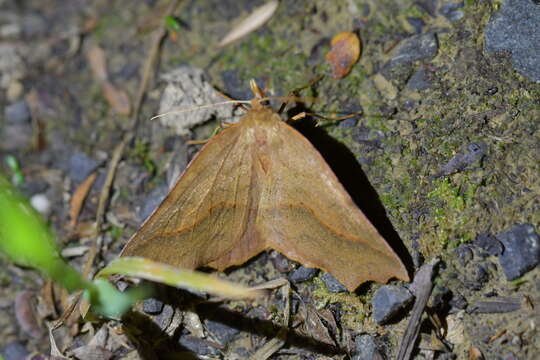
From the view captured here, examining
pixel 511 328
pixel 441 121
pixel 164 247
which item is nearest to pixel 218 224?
pixel 164 247

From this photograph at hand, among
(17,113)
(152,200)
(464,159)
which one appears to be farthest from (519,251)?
(17,113)

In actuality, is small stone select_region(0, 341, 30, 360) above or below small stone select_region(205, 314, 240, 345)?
above

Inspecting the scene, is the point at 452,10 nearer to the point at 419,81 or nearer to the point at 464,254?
the point at 419,81

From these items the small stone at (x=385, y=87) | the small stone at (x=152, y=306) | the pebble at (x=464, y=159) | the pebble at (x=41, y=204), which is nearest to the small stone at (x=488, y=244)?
the pebble at (x=464, y=159)

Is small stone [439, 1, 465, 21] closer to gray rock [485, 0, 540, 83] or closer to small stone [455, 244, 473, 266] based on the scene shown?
gray rock [485, 0, 540, 83]

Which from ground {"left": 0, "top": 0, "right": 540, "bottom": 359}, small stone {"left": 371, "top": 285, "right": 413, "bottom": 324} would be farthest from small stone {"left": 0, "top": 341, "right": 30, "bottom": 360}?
small stone {"left": 371, "top": 285, "right": 413, "bottom": 324}
